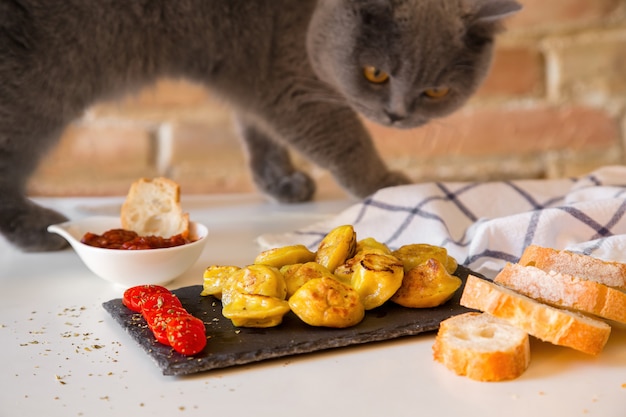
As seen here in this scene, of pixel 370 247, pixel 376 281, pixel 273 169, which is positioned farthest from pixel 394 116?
pixel 376 281

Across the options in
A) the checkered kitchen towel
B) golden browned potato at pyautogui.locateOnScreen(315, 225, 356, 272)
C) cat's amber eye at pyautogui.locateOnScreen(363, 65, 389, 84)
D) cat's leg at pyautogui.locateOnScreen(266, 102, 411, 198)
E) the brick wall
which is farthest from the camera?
the brick wall

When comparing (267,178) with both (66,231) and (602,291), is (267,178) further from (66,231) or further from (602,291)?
(602,291)

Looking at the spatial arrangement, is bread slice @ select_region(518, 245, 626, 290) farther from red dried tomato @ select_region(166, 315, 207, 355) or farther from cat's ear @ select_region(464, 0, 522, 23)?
cat's ear @ select_region(464, 0, 522, 23)

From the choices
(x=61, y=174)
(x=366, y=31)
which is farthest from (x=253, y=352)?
(x=61, y=174)

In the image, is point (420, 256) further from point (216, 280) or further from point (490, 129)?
point (490, 129)

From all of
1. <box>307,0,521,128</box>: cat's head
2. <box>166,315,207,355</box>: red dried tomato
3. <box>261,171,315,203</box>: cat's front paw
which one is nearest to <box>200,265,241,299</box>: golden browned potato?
<box>166,315,207,355</box>: red dried tomato

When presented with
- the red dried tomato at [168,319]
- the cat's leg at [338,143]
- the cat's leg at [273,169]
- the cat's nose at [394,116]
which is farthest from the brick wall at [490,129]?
the red dried tomato at [168,319]

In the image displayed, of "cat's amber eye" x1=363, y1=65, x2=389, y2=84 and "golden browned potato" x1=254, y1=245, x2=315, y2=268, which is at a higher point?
"cat's amber eye" x1=363, y1=65, x2=389, y2=84
